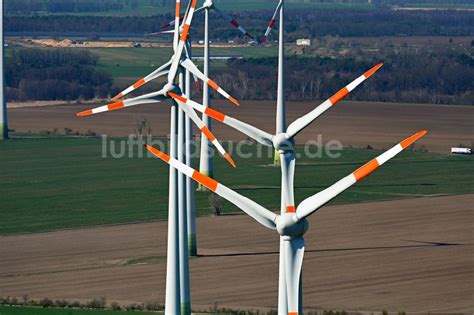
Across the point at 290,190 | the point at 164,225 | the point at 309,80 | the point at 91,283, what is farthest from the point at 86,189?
the point at 309,80

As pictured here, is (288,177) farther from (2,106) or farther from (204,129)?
(2,106)

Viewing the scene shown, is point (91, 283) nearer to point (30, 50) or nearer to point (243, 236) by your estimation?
point (243, 236)

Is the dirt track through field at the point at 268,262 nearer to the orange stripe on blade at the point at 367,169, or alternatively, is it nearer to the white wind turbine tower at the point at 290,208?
the white wind turbine tower at the point at 290,208

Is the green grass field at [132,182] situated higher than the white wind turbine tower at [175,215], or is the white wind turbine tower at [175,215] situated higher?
the white wind turbine tower at [175,215]

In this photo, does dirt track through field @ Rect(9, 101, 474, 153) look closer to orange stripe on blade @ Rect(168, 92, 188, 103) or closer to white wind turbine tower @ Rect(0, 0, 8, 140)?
white wind turbine tower @ Rect(0, 0, 8, 140)

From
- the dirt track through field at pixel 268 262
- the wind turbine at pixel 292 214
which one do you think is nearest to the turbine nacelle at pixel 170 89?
the dirt track through field at pixel 268 262

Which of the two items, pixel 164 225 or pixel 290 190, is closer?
pixel 290 190

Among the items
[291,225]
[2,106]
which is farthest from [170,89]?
[2,106]
